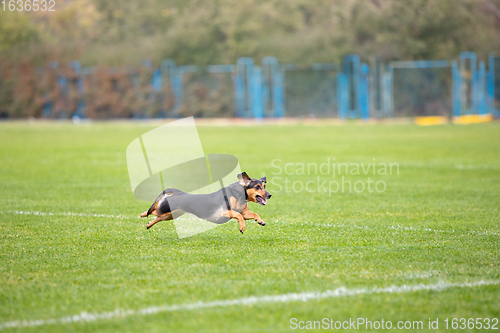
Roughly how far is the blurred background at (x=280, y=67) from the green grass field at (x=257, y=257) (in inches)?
889

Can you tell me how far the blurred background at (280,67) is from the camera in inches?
1289

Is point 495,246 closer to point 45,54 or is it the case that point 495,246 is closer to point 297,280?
point 297,280

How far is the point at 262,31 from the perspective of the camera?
40.0m

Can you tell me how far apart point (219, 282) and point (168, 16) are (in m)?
42.7

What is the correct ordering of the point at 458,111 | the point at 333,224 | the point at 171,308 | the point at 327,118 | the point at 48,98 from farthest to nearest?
the point at 48,98
the point at 327,118
the point at 458,111
the point at 333,224
the point at 171,308

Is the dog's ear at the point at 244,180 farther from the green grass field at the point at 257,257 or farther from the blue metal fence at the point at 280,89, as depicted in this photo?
the blue metal fence at the point at 280,89

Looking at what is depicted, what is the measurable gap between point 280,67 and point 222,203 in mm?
31671

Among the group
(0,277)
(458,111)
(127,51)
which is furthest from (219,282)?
(127,51)

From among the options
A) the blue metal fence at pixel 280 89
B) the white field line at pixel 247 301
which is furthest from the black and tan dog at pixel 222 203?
the blue metal fence at pixel 280 89

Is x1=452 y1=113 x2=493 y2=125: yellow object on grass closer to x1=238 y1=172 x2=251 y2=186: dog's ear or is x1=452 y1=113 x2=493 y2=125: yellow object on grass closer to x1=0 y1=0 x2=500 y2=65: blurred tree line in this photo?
x1=0 y1=0 x2=500 y2=65: blurred tree line

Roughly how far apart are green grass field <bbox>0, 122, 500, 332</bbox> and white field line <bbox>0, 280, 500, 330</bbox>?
26 millimetres

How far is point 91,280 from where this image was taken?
467 cm

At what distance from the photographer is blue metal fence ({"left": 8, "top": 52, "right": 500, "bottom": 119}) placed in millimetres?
32281

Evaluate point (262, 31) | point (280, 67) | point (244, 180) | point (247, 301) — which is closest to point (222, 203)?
point (244, 180)
